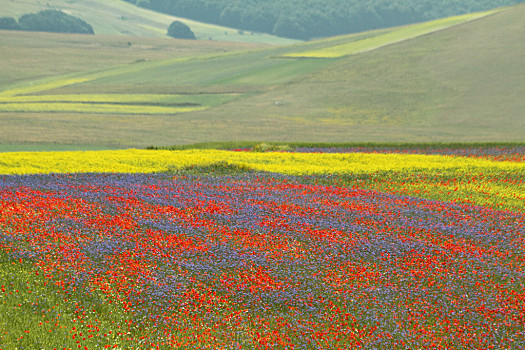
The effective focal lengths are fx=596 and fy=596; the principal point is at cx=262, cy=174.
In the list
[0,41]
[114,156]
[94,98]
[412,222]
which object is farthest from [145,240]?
[0,41]

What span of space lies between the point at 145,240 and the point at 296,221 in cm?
435

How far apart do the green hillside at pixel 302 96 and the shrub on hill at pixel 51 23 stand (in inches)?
2087

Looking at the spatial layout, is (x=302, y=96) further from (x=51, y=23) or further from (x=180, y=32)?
(x=180, y=32)

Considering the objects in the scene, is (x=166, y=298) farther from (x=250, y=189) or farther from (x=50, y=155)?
(x=50, y=155)

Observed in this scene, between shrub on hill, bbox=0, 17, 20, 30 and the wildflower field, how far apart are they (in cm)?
15267

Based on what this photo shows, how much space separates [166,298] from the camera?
38.5 feet

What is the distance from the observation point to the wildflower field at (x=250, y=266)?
10.7 metres

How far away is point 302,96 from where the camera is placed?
69.6 meters

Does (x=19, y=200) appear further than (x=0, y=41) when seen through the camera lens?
No

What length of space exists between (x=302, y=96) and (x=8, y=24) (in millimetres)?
117268

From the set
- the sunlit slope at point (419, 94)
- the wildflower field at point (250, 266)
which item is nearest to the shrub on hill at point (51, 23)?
the sunlit slope at point (419, 94)

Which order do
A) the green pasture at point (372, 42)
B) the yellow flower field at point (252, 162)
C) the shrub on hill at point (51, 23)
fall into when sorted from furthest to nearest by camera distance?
the shrub on hill at point (51, 23)
the green pasture at point (372, 42)
the yellow flower field at point (252, 162)

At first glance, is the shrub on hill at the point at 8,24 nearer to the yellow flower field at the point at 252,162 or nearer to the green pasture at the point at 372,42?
the green pasture at the point at 372,42

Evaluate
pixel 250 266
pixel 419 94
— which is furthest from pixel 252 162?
pixel 419 94
